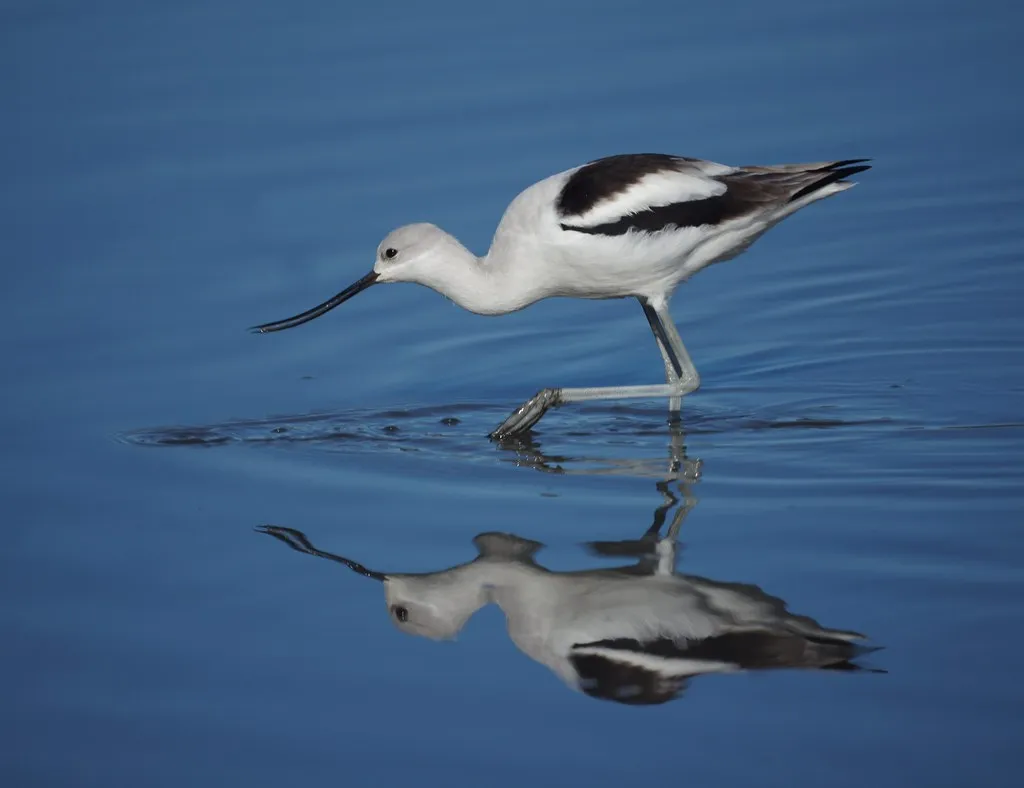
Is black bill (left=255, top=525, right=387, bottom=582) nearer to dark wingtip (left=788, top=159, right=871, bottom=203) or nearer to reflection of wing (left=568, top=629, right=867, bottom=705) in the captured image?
reflection of wing (left=568, top=629, right=867, bottom=705)

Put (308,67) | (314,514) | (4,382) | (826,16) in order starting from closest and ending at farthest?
(314,514) < (4,382) < (308,67) < (826,16)

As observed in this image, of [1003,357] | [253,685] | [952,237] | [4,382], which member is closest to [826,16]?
[952,237]

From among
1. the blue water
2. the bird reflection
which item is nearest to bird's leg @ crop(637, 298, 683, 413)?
the blue water

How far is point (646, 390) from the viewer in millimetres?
6996

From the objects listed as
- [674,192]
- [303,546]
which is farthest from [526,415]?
[303,546]

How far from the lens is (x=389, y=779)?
13.0 feet

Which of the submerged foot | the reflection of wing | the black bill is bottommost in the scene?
the reflection of wing

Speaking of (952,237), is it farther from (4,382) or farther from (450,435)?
(4,382)

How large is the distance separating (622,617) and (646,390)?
2341 mm

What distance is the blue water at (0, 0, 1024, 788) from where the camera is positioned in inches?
166

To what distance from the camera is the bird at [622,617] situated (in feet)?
14.5

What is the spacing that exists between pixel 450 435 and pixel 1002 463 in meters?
2.20

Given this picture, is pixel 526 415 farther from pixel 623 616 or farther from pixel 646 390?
pixel 623 616

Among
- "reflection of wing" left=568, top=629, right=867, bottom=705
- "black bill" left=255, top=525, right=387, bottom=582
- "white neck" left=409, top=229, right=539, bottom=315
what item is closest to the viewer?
"reflection of wing" left=568, top=629, right=867, bottom=705
